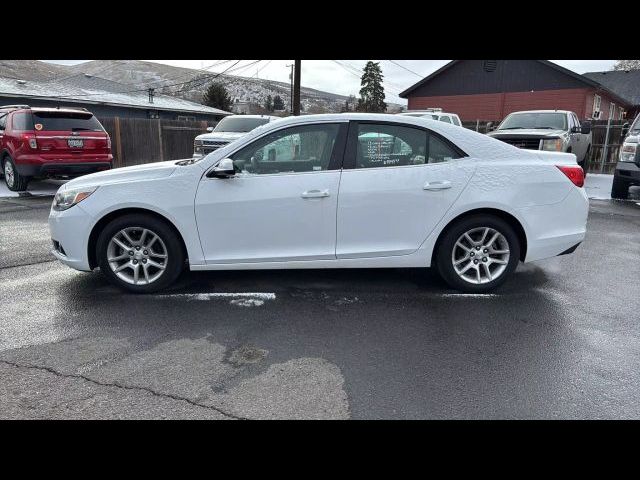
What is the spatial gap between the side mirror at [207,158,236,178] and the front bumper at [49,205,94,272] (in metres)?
1.23

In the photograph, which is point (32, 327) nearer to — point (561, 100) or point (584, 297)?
point (584, 297)

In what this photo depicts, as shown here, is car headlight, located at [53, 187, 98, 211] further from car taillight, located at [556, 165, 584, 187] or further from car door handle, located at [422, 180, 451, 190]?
car taillight, located at [556, 165, 584, 187]

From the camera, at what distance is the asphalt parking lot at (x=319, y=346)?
2742mm

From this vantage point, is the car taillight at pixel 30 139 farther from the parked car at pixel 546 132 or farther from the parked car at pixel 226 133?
the parked car at pixel 546 132

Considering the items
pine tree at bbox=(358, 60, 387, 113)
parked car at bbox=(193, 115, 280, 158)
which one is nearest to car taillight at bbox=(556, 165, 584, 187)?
parked car at bbox=(193, 115, 280, 158)

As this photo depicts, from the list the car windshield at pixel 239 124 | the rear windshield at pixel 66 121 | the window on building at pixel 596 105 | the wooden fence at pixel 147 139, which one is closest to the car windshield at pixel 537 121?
the car windshield at pixel 239 124

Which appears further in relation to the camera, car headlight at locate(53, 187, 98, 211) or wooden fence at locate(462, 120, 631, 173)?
wooden fence at locate(462, 120, 631, 173)

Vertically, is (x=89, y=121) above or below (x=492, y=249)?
above

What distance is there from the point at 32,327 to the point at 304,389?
7.92 ft

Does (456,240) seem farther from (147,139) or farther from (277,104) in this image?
(277,104)

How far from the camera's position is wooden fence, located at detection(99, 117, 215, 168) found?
1659 centimetres

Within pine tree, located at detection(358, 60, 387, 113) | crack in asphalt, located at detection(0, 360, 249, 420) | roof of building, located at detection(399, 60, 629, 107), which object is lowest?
crack in asphalt, located at detection(0, 360, 249, 420)
